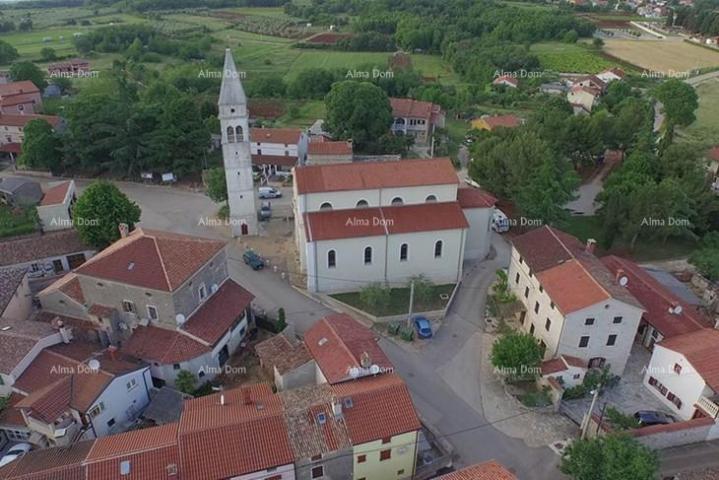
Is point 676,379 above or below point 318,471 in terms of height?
below

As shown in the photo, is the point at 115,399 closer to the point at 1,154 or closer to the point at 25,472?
the point at 25,472

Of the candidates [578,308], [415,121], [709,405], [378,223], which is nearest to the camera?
[709,405]

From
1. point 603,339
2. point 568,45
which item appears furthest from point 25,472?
point 568,45

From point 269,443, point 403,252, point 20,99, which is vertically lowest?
point 403,252

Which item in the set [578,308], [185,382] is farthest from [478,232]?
[185,382]

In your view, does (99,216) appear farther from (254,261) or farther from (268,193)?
(268,193)
